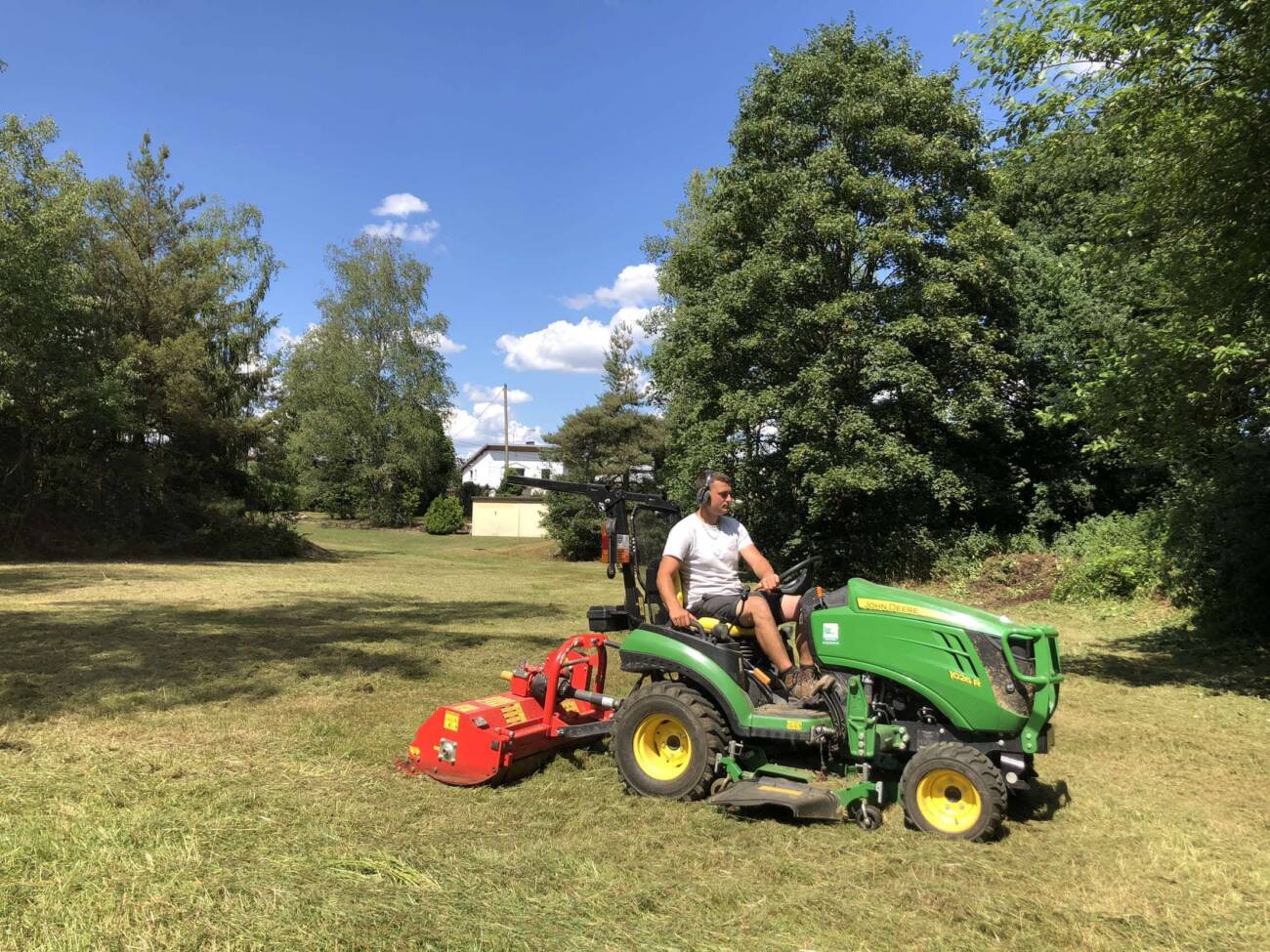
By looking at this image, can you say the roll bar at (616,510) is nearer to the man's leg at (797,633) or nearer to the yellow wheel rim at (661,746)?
the yellow wheel rim at (661,746)

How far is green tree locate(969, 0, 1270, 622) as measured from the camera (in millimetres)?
7250

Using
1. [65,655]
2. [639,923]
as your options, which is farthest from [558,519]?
[639,923]

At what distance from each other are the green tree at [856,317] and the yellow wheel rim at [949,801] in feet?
39.8

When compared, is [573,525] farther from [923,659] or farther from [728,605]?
[923,659]

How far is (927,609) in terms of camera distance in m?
4.36

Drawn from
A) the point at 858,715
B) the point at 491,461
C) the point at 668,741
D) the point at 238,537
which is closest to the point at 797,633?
the point at 858,715

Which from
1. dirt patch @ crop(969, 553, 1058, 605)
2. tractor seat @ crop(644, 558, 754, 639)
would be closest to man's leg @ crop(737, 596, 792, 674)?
tractor seat @ crop(644, 558, 754, 639)

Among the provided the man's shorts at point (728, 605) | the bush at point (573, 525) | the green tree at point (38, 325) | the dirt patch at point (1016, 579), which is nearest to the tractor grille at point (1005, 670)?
the man's shorts at point (728, 605)

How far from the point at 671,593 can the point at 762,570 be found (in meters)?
0.59

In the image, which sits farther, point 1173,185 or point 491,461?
point 491,461

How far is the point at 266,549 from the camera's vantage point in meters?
25.0

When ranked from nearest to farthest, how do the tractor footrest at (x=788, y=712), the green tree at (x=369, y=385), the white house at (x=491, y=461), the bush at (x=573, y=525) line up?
the tractor footrest at (x=788, y=712), the bush at (x=573, y=525), the green tree at (x=369, y=385), the white house at (x=491, y=461)

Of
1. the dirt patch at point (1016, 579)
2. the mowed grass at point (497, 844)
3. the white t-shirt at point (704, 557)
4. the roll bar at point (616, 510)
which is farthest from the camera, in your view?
the dirt patch at point (1016, 579)

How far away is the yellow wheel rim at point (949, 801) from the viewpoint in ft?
13.2
